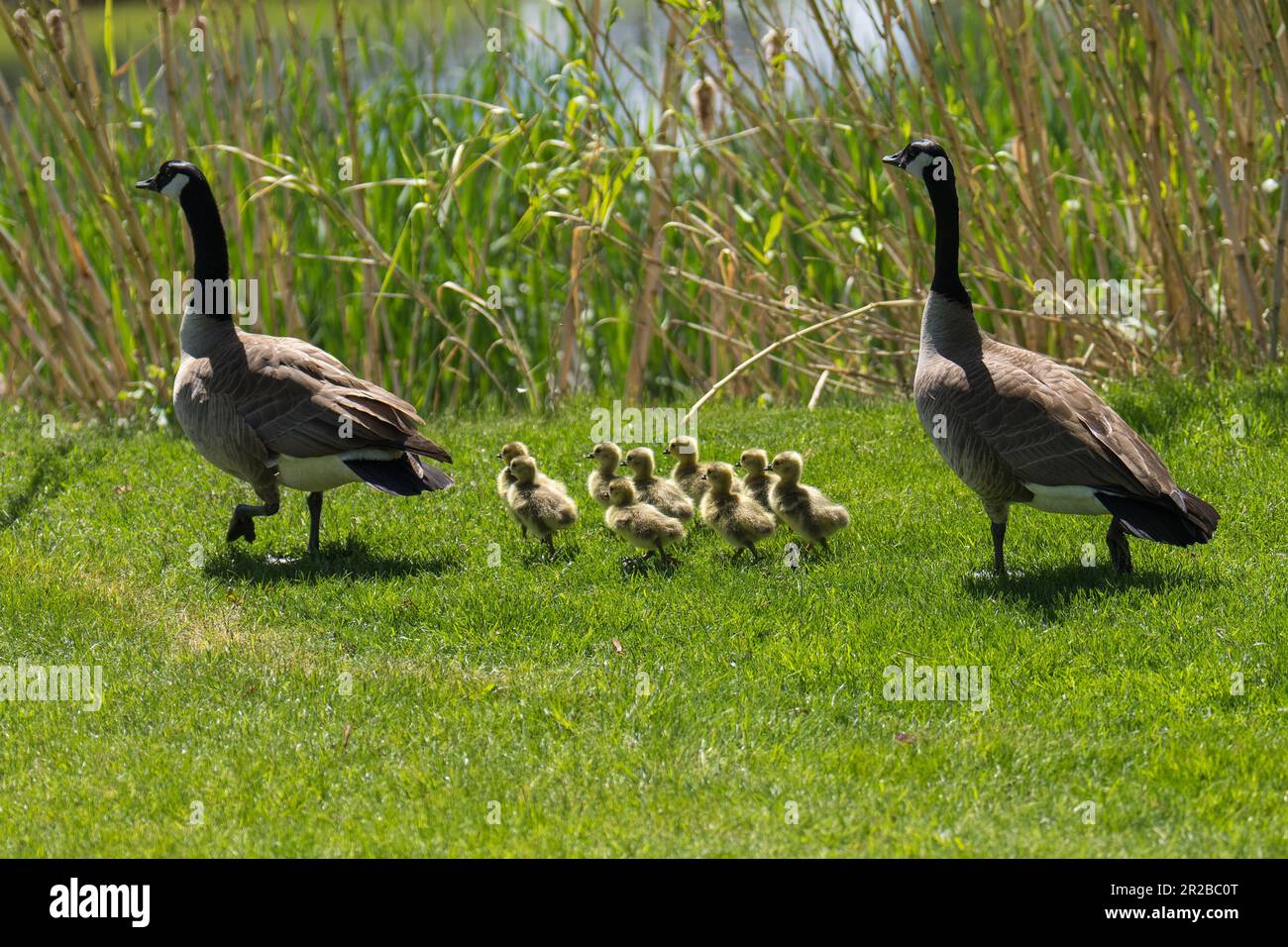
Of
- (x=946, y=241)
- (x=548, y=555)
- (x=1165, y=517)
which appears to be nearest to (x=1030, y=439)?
(x=1165, y=517)

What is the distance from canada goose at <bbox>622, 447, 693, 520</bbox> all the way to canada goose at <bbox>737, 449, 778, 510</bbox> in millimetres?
392

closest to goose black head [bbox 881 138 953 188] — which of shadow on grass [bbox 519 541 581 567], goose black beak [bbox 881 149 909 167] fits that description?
goose black beak [bbox 881 149 909 167]

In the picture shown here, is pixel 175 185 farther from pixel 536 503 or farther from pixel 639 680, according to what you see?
pixel 639 680

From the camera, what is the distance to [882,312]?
13.0 meters

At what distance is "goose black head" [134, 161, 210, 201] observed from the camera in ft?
32.1

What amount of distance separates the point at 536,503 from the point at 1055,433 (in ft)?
9.84

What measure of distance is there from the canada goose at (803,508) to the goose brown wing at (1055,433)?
1.03 meters

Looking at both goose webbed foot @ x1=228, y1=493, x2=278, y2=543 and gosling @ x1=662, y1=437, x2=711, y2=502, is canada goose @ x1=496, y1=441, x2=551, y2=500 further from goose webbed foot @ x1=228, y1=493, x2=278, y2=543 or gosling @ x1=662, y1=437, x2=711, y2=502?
goose webbed foot @ x1=228, y1=493, x2=278, y2=543

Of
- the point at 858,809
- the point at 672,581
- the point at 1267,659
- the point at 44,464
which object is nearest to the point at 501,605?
the point at 672,581

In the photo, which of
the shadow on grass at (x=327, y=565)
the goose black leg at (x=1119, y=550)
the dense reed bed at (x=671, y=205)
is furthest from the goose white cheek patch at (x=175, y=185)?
the goose black leg at (x=1119, y=550)

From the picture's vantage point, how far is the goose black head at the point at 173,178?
9797mm

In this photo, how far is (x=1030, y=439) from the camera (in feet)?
25.6

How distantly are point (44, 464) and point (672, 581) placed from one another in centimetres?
527

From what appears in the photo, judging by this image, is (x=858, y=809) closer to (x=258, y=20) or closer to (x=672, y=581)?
(x=672, y=581)
